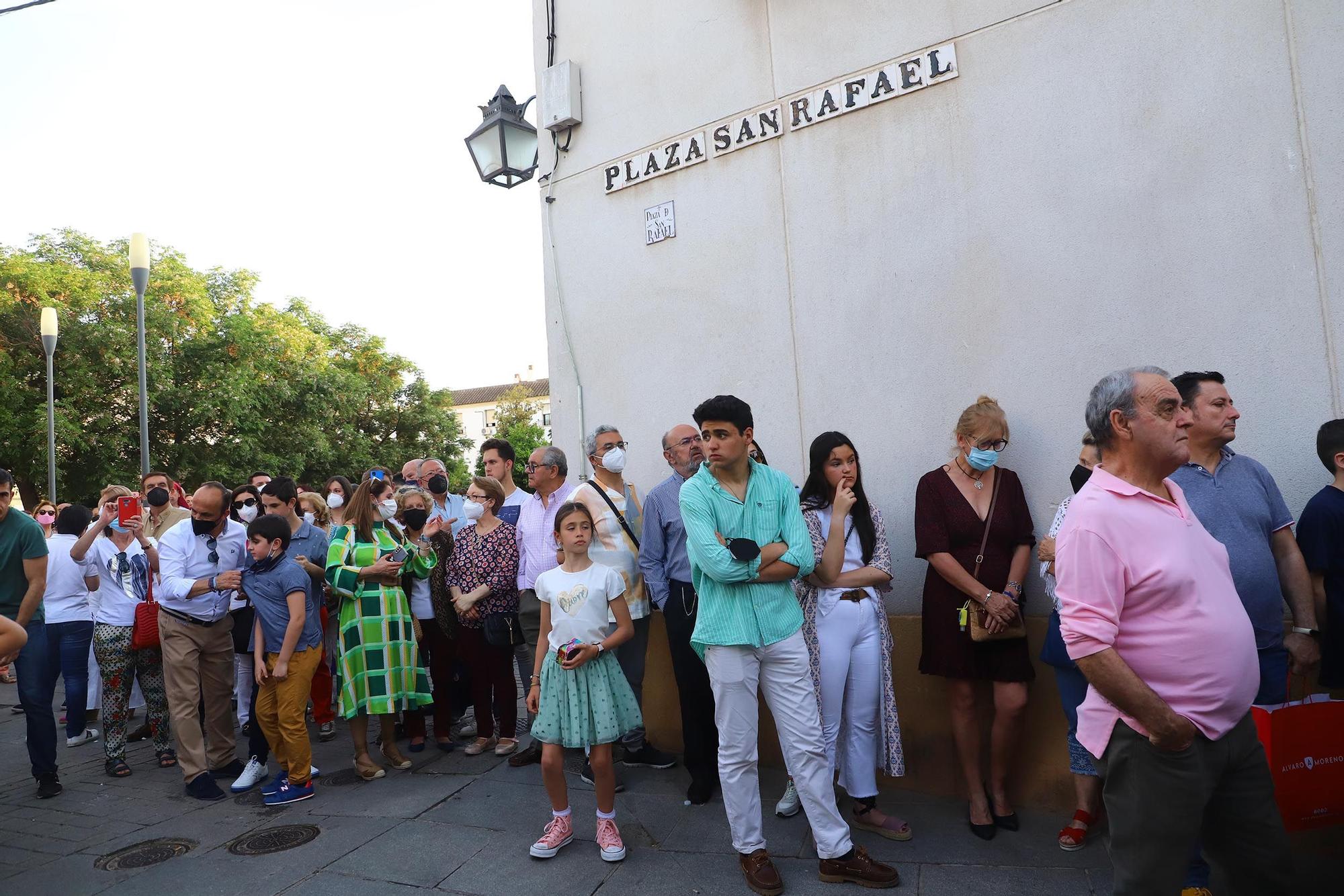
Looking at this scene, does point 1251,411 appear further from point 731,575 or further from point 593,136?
point 593,136

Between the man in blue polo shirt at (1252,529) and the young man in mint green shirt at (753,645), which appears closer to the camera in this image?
the man in blue polo shirt at (1252,529)

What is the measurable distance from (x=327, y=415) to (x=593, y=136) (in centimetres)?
2558

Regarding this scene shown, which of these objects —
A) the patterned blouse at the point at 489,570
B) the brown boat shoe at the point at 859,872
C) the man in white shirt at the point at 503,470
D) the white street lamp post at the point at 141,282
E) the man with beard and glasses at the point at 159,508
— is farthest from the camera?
the white street lamp post at the point at 141,282

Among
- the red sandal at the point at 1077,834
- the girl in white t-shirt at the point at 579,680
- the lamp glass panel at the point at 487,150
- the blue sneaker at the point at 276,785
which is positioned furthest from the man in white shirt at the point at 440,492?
the red sandal at the point at 1077,834

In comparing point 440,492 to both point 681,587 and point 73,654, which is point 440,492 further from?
point 681,587

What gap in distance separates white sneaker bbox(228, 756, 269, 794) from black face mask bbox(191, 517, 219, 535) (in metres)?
1.55

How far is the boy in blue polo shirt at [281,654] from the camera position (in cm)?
509

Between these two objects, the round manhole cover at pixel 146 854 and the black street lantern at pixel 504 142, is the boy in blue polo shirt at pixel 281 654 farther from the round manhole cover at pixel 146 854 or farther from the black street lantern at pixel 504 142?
the black street lantern at pixel 504 142

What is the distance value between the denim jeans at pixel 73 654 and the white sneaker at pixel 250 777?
1768 millimetres

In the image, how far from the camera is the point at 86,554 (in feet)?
21.0

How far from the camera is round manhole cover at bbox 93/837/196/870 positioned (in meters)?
4.31

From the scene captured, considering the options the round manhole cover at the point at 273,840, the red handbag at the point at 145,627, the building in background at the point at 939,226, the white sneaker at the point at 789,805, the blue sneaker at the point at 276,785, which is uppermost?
the building in background at the point at 939,226

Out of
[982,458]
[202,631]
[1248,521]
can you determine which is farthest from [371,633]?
[1248,521]

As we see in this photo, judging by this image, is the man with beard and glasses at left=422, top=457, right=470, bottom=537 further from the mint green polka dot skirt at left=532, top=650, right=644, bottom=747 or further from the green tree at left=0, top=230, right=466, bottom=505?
the green tree at left=0, top=230, right=466, bottom=505
